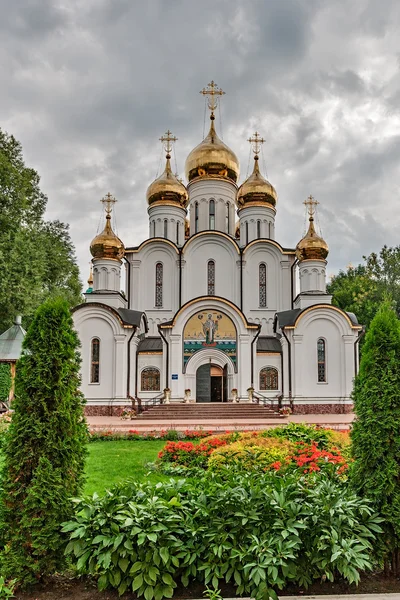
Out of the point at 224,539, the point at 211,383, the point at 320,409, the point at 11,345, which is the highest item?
the point at 11,345

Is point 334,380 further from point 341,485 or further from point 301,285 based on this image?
point 341,485

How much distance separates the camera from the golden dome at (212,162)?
97.8 ft

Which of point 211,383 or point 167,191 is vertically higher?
point 167,191

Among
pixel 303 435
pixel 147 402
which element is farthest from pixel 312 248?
pixel 303 435

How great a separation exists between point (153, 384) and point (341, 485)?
792 inches

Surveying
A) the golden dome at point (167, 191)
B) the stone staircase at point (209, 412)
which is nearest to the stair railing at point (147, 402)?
the stone staircase at point (209, 412)

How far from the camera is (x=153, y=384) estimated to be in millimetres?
24812

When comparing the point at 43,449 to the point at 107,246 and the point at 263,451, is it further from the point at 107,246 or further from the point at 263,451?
the point at 107,246

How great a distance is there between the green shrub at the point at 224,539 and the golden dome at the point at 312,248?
2281 centimetres

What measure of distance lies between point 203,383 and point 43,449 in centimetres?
2030

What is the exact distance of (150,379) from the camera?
24.9 metres

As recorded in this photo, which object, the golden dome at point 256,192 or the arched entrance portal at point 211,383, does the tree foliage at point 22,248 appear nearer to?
the arched entrance portal at point 211,383

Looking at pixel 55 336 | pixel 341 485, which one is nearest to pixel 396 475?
pixel 341 485

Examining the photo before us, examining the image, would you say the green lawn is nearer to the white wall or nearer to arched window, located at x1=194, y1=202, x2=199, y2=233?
the white wall
